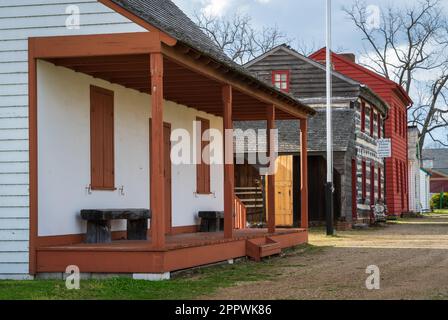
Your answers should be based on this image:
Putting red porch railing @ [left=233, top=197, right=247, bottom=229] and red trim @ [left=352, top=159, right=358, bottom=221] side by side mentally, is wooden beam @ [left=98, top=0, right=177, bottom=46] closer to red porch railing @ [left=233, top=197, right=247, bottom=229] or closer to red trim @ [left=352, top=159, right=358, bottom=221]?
red porch railing @ [left=233, top=197, right=247, bottom=229]

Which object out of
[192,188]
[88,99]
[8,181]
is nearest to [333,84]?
[192,188]

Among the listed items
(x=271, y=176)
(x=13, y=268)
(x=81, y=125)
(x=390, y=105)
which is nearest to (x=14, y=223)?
(x=13, y=268)

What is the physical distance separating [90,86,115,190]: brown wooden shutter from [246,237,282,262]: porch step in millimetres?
2898

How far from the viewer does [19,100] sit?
13.0 metres

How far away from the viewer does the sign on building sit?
33906 millimetres

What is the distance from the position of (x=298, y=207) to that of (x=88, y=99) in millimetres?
16351

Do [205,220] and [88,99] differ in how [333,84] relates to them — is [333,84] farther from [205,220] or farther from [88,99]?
[88,99]

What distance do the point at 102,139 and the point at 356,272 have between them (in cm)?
481

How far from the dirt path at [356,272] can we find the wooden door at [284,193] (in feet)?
18.5

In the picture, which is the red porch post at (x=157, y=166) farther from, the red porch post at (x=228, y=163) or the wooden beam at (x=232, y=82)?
the red porch post at (x=228, y=163)

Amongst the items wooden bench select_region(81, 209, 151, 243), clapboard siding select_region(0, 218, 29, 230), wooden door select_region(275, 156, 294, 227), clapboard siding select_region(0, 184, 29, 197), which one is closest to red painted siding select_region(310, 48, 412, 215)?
wooden door select_region(275, 156, 294, 227)

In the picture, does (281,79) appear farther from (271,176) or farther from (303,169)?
(271,176)
